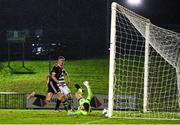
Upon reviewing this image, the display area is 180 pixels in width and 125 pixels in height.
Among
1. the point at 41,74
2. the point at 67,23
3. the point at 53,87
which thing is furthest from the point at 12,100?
the point at 67,23

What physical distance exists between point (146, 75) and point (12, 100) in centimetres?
1056

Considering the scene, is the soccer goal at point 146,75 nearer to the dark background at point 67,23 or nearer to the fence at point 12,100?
the fence at point 12,100

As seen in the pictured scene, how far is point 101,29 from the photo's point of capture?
4628cm

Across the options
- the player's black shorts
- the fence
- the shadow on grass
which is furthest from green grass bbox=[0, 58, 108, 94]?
the player's black shorts

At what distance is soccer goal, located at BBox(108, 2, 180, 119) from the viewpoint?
1722cm

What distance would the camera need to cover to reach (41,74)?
37688mm

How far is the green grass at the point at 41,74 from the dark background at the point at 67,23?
2557 mm

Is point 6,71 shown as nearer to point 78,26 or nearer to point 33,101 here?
point 78,26

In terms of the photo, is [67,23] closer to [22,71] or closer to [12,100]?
[22,71]

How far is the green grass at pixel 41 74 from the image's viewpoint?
3426 cm

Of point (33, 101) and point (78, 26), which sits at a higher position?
point (78, 26)

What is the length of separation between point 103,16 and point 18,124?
33.0m

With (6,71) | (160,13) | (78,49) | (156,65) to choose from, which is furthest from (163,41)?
(160,13)

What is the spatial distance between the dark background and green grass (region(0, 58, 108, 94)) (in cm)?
256
